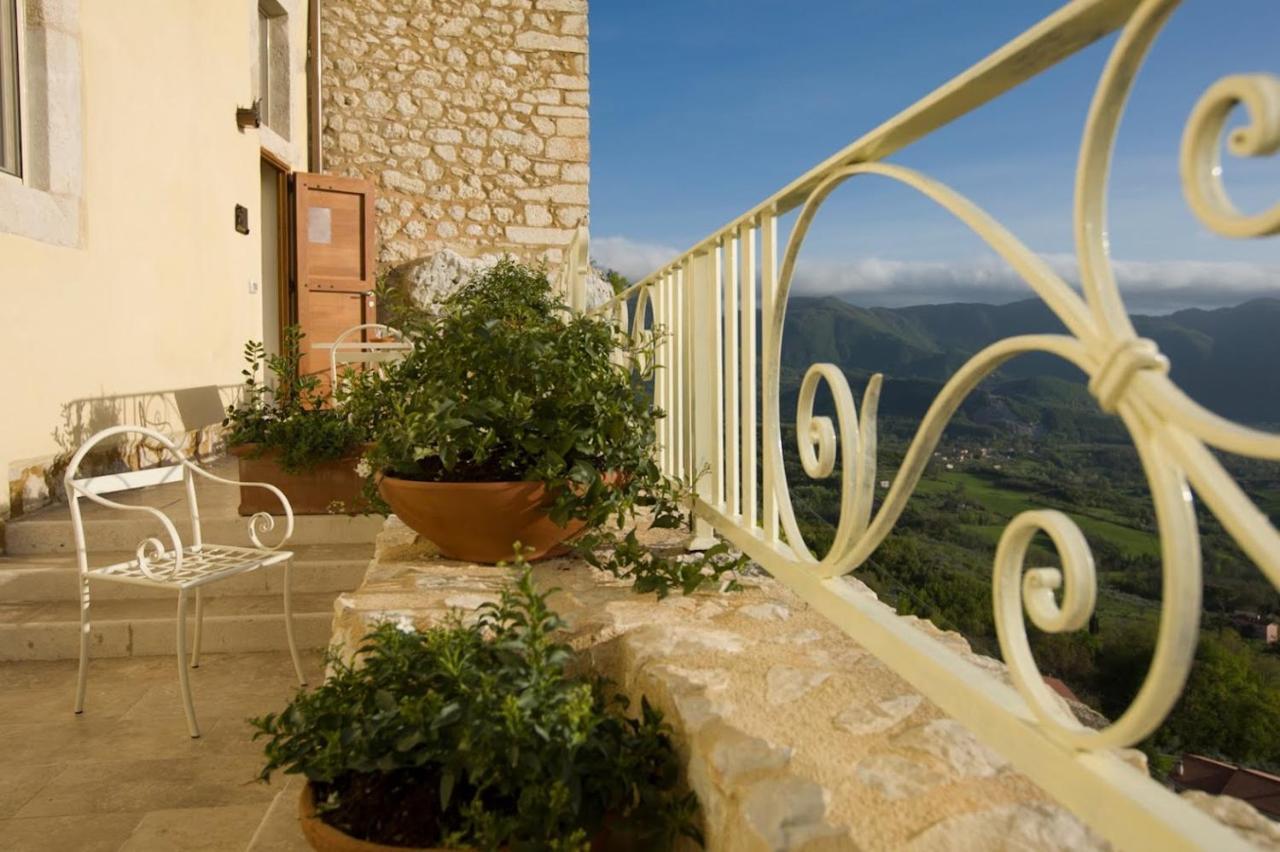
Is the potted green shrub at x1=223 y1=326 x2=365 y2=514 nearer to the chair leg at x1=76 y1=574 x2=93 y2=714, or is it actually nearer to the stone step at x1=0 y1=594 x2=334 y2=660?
the stone step at x1=0 y1=594 x2=334 y2=660

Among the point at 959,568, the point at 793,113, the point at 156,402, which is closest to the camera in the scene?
the point at 959,568

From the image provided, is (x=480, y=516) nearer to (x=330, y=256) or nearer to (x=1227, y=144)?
(x=1227, y=144)

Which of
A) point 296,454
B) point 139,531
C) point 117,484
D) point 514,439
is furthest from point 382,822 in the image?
point 139,531

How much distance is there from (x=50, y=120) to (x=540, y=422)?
3.17m

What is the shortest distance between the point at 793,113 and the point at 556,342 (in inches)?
220

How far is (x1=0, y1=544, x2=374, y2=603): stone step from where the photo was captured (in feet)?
10.9

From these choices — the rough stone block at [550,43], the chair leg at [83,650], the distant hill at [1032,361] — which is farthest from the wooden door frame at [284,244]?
the distant hill at [1032,361]

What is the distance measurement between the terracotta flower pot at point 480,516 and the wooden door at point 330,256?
540 cm

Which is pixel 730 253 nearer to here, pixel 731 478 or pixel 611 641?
pixel 731 478

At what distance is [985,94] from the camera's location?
0.86m

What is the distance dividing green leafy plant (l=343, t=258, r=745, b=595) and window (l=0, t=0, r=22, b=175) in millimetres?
2590

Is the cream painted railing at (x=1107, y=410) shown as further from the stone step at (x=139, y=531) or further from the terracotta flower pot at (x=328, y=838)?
the stone step at (x=139, y=531)

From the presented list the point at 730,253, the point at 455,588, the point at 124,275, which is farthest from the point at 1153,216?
the point at 124,275

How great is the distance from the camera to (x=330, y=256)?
23.9 ft
